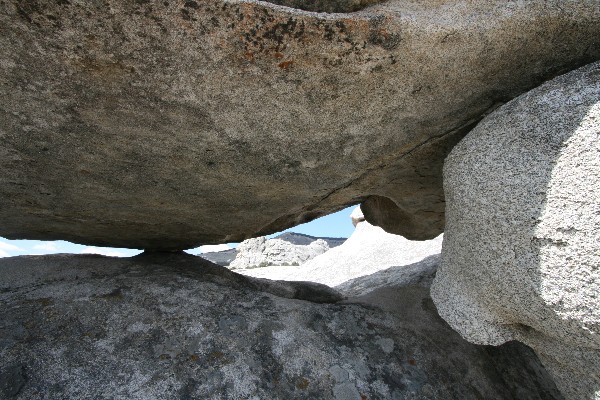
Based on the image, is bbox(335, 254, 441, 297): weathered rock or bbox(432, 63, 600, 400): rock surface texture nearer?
bbox(432, 63, 600, 400): rock surface texture

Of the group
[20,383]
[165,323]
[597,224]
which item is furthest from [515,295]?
[20,383]

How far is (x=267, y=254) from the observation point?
6.49 meters

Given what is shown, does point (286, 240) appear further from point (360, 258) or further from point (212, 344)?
point (212, 344)

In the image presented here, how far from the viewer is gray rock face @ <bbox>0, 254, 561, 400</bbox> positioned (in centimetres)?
206

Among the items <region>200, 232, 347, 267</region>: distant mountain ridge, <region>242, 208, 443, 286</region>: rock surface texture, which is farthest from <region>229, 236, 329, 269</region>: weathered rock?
<region>200, 232, 347, 267</region>: distant mountain ridge

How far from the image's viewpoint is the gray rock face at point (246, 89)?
157 centimetres

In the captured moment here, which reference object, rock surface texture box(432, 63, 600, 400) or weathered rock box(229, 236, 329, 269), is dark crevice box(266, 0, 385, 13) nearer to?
rock surface texture box(432, 63, 600, 400)

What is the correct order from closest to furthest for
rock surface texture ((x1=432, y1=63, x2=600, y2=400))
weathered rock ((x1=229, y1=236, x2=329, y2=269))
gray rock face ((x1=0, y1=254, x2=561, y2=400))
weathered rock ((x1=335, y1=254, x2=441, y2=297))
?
rock surface texture ((x1=432, y1=63, x2=600, y2=400)) → gray rock face ((x1=0, y1=254, x2=561, y2=400)) → weathered rock ((x1=335, y1=254, x2=441, y2=297)) → weathered rock ((x1=229, y1=236, x2=329, y2=269))

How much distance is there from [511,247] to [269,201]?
1.34 m

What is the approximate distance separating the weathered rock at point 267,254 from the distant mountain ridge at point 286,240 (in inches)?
20.5

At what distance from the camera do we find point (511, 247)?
1.73 meters

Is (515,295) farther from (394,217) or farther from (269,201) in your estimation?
(394,217)

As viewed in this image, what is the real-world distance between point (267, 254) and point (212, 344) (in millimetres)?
4184

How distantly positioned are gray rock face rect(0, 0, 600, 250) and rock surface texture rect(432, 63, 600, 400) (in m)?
0.24
